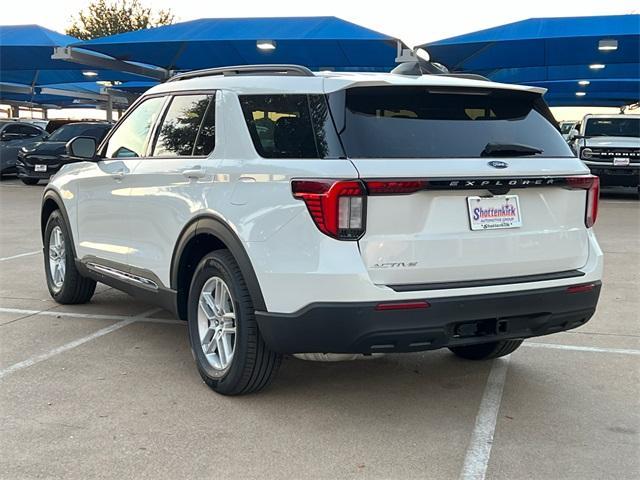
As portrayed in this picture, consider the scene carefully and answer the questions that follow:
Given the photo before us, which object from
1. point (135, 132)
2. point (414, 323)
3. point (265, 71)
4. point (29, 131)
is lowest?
point (29, 131)

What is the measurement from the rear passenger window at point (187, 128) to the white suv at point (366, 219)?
0.02m

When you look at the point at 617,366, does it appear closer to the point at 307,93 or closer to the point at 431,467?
the point at 431,467

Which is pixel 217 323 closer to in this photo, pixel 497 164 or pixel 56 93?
pixel 497 164

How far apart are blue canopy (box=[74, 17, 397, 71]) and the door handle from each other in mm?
11861

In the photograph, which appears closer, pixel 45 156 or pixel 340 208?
pixel 340 208

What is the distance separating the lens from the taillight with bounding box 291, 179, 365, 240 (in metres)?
3.18

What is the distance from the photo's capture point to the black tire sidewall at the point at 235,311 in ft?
12.0

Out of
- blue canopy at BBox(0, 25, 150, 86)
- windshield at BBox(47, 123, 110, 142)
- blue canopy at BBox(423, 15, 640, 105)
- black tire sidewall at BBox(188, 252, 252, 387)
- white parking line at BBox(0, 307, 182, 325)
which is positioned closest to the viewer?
black tire sidewall at BBox(188, 252, 252, 387)

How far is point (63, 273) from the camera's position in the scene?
606 cm

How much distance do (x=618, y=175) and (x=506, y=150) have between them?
1357cm

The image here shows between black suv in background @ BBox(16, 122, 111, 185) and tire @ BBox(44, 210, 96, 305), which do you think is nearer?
tire @ BBox(44, 210, 96, 305)

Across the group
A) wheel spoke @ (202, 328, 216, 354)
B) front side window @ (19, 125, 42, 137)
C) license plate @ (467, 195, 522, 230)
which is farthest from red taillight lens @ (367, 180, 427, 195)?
front side window @ (19, 125, 42, 137)

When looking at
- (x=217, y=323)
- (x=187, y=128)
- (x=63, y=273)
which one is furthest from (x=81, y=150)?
(x=217, y=323)

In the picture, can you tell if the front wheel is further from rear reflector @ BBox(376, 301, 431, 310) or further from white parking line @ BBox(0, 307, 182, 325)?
rear reflector @ BBox(376, 301, 431, 310)
